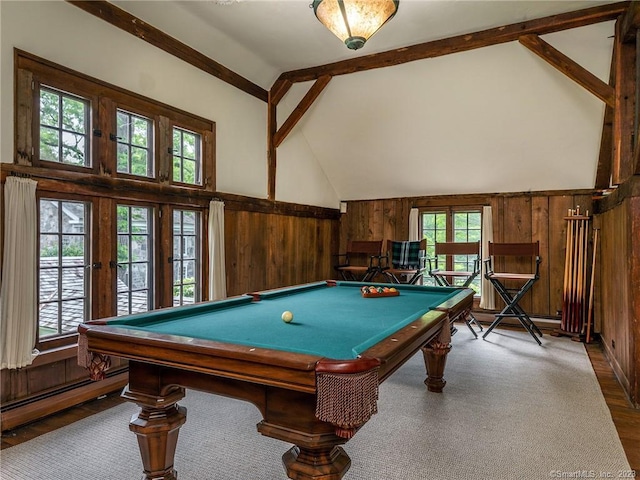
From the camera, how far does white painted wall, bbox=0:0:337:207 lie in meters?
2.60

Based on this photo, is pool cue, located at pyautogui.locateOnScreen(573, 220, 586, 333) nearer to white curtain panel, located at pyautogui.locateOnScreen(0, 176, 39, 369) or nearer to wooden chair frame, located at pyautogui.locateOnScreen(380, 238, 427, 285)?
wooden chair frame, located at pyautogui.locateOnScreen(380, 238, 427, 285)

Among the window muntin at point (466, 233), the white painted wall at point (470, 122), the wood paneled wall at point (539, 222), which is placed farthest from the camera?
the window muntin at point (466, 233)

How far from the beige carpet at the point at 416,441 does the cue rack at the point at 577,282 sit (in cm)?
169

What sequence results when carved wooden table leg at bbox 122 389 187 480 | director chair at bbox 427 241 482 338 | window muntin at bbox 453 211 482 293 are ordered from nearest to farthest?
1. carved wooden table leg at bbox 122 389 187 480
2. director chair at bbox 427 241 482 338
3. window muntin at bbox 453 211 482 293

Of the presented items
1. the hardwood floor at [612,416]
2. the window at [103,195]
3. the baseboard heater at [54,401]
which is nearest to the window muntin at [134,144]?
the window at [103,195]

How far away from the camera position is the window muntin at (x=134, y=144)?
338 cm

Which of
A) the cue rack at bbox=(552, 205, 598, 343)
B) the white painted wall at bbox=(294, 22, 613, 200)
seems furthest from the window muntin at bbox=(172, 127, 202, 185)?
the cue rack at bbox=(552, 205, 598, 343)

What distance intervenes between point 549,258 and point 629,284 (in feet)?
8.49

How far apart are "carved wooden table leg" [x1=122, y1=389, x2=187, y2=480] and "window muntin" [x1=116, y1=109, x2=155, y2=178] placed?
2266 mm

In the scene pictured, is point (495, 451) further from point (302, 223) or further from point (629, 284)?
point (302, 223)

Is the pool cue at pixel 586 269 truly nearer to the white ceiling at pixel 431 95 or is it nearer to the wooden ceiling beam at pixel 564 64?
the white ceiling at pixel 431 95

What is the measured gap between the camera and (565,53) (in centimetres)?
403

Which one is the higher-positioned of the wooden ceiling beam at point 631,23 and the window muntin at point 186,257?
the wooden ceiling beam at point 631,23

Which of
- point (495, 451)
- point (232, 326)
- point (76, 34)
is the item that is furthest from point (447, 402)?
point (76, 34)
